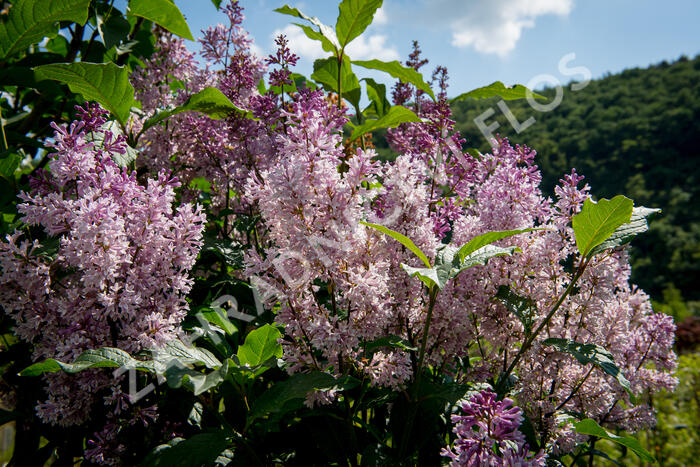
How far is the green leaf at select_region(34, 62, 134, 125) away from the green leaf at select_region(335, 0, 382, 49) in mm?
757

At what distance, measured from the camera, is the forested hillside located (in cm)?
4503

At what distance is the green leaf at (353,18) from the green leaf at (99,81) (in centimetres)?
76

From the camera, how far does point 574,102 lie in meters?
56.9

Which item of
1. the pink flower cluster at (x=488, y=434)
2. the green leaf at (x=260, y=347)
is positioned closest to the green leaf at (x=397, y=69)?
the green leaf at (x=260, y=347)

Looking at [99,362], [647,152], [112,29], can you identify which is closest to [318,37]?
[112,29]

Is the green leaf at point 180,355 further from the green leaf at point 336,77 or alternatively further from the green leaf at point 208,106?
the green leaf at point 336,77

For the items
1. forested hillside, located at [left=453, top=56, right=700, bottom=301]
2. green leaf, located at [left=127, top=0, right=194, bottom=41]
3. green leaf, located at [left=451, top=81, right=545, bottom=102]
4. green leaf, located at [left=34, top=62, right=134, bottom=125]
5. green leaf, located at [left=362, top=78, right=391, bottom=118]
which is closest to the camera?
green leaf, located at [left=34, top=62, right=134, bottom=125]

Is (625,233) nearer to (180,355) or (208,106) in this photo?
(180,355)

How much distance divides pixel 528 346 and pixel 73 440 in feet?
5.29

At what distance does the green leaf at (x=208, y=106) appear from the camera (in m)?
1.53

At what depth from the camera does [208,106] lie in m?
1.64

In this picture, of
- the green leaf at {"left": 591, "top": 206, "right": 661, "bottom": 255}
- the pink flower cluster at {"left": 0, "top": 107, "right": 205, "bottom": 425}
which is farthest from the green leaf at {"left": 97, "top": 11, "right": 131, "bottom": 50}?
the green leaf at {"left": 591, "top": 206, "right": 661, "bottom": 255}

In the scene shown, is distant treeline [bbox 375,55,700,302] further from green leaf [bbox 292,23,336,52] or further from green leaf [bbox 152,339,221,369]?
green leaf [bbox 152,339,221,369]

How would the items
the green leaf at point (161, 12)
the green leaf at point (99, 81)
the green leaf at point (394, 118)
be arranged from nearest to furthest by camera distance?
1. the green leaf at point (99, 81)
2. the green leaf at point (394, 118)
3. the green leaf at point (161, 12)
